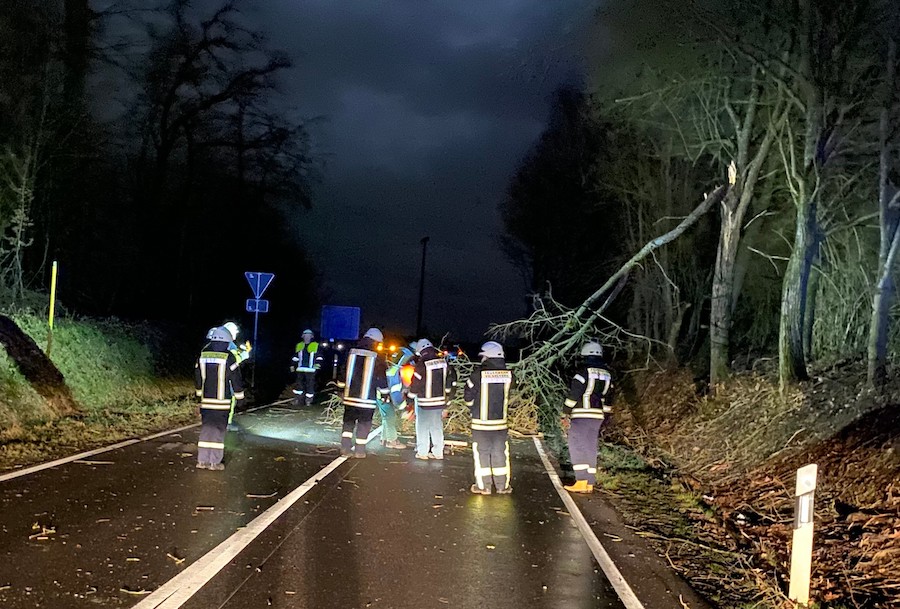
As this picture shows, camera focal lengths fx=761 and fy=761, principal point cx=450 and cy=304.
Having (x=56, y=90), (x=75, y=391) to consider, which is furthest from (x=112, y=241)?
(x=75, y=391)

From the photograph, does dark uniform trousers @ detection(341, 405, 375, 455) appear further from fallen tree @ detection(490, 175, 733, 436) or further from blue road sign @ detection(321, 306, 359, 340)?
blue road sign @ detection(321, 306, 359, 340)

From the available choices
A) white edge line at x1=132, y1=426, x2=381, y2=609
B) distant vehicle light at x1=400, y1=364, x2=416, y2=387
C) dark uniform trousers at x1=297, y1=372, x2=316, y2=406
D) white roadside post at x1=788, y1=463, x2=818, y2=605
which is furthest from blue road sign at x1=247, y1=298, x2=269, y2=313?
white roadside post at x1=788, y1=463, x2=818, y2=605

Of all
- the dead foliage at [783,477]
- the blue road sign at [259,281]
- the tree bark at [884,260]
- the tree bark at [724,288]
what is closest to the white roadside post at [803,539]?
the dead foliage at [783,477]

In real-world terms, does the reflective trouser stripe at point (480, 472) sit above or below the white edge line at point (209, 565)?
above

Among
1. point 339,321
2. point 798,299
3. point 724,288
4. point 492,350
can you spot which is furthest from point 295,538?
point 339,321

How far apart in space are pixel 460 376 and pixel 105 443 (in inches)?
249

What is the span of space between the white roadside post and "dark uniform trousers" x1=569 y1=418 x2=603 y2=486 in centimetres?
398

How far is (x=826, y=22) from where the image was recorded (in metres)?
11.5

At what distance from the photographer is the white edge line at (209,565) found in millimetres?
4953

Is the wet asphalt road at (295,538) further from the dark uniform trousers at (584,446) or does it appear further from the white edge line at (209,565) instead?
the dark uniform trousers at (584,446)

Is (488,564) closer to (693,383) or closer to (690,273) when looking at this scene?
(693,383)

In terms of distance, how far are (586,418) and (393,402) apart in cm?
396

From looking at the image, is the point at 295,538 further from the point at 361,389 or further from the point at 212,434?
the point at 361,389

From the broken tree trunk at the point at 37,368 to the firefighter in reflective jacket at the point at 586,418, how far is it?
9353mm
